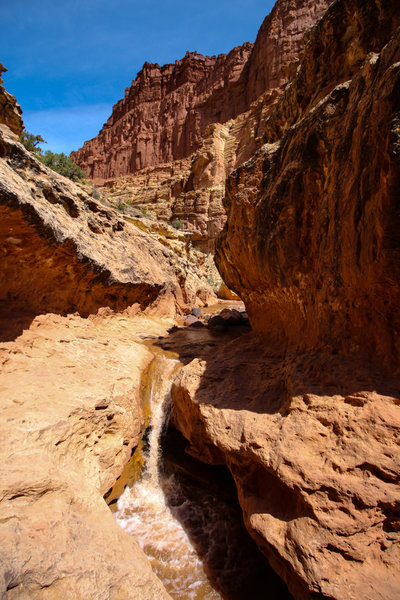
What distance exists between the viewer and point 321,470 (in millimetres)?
2639

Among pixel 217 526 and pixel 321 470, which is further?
pixel 217 526

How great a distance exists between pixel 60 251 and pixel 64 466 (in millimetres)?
4932

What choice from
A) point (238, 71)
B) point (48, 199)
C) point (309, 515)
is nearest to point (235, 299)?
point (48, 199)

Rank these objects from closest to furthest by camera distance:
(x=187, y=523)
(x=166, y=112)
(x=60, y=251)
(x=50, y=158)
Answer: (x=187, y=523) → (x=60, y=251) → (x=50, y=158) → (x=166, y=112)

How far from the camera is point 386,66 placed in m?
2.93

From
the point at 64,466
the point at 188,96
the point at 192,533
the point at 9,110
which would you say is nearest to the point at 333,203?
the point at 64,466

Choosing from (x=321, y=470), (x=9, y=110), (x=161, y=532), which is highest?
(x=9, y=110)

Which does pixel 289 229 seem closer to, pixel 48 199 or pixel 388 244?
pixel 388 244

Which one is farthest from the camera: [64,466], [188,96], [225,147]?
[188,96]

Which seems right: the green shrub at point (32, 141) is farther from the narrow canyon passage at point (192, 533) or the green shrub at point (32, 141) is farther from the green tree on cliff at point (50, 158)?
the narrow canyon passage at point (192, 533)

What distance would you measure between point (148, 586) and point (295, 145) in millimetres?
5973

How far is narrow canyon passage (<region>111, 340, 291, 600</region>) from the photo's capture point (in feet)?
10.1

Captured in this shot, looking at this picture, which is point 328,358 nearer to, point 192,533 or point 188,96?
point 192,533

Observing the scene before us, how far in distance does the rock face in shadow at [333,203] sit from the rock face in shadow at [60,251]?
13.6 feet
